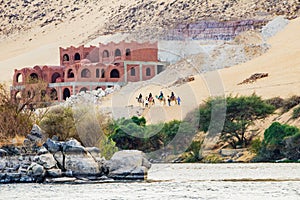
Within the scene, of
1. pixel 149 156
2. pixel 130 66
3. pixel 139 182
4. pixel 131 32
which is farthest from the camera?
pixel 131 32

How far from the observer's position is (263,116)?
58281 mm

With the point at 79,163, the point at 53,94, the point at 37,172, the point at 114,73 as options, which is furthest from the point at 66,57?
the point at 37,172

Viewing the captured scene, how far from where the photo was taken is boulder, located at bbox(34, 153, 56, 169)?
37.2 metres

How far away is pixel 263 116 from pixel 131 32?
5555 centimetres

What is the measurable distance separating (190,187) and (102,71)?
4052cm

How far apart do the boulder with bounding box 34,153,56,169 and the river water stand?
151 cm

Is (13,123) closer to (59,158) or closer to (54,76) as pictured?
(59,158)

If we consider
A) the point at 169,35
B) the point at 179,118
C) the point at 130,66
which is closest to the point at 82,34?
the point at 169,35

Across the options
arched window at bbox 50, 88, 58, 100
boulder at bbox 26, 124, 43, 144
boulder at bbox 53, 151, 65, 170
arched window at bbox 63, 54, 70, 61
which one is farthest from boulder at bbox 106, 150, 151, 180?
arched window at bbox 63, 54, 70, 61

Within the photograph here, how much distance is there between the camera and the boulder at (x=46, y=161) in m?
37.2

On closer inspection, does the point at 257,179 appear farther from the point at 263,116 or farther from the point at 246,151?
the point at 263,116

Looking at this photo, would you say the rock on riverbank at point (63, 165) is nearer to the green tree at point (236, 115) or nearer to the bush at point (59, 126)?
the bush at point (59, 126)

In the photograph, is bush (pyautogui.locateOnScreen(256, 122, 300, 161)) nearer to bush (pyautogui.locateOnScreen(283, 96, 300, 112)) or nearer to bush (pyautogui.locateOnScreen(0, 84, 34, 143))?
bush (pyautogui.locateOnScreen(283, 96, 300, 112))

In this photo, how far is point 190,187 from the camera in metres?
34.5
